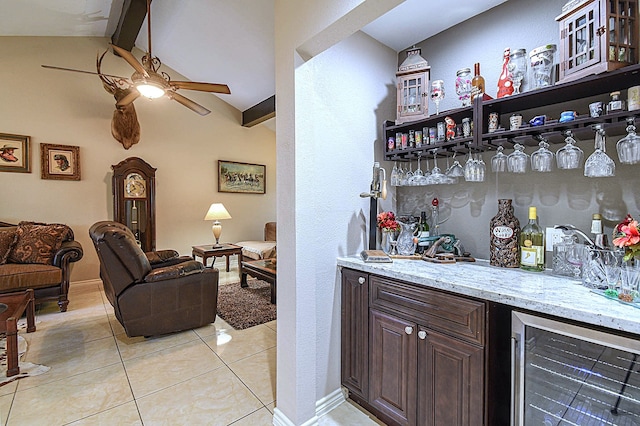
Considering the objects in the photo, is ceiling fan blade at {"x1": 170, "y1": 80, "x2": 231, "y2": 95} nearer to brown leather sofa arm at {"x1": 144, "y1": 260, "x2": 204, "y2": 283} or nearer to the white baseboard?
brown leather sofa arm at {"x1": 144, "y1": 260, "x2": 204, "y2": 283}

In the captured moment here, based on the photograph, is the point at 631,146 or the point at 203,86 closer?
the point at 631,146

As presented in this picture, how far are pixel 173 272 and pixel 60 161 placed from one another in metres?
3.15

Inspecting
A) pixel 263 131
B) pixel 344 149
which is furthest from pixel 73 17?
pixel 344 149

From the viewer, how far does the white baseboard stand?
1632mm

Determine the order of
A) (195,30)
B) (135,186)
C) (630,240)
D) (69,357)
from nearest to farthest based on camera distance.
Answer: (630,240) → (69,357) → (195,30) → (135,186)

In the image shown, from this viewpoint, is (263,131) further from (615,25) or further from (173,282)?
(615,25)

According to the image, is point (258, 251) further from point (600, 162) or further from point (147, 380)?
point (600, 162)

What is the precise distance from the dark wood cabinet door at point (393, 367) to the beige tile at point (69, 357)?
204cm

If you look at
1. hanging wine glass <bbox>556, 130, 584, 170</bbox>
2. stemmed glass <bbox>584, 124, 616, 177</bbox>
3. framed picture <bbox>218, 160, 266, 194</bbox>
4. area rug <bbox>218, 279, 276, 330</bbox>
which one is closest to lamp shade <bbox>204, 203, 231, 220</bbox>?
framed picture <bbox>218, 160, 266, 194</bbox>

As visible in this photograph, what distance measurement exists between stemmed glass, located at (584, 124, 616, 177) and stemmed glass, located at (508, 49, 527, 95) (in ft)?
1.52

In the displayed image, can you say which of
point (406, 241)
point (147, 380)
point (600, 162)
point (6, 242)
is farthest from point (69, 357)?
point (600, 162)

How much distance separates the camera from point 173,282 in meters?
2.72

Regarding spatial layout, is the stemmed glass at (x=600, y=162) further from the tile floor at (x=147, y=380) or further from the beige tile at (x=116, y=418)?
the beige tile at (x=116, y=418)

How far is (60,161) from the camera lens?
425 centimetres
